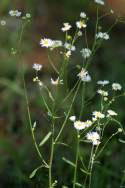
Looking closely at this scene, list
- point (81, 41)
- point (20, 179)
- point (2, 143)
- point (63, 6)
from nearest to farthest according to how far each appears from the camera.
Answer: point (20, 179), point (2, 143), point (81, 41), point (63, 6)

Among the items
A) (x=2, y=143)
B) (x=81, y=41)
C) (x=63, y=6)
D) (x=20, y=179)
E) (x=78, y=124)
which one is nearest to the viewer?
(x=78, y=124)

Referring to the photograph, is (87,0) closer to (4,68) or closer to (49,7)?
(49,7)

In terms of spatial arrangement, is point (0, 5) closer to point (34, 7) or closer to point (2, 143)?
point (34, 7)

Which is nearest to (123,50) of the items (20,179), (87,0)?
(87,0)

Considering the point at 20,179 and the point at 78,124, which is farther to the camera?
the point at 20,179

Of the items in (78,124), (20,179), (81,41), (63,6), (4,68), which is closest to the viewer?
(78,124)

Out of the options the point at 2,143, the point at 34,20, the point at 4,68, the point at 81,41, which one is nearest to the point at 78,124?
the point at 2,143

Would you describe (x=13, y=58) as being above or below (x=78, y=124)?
below
